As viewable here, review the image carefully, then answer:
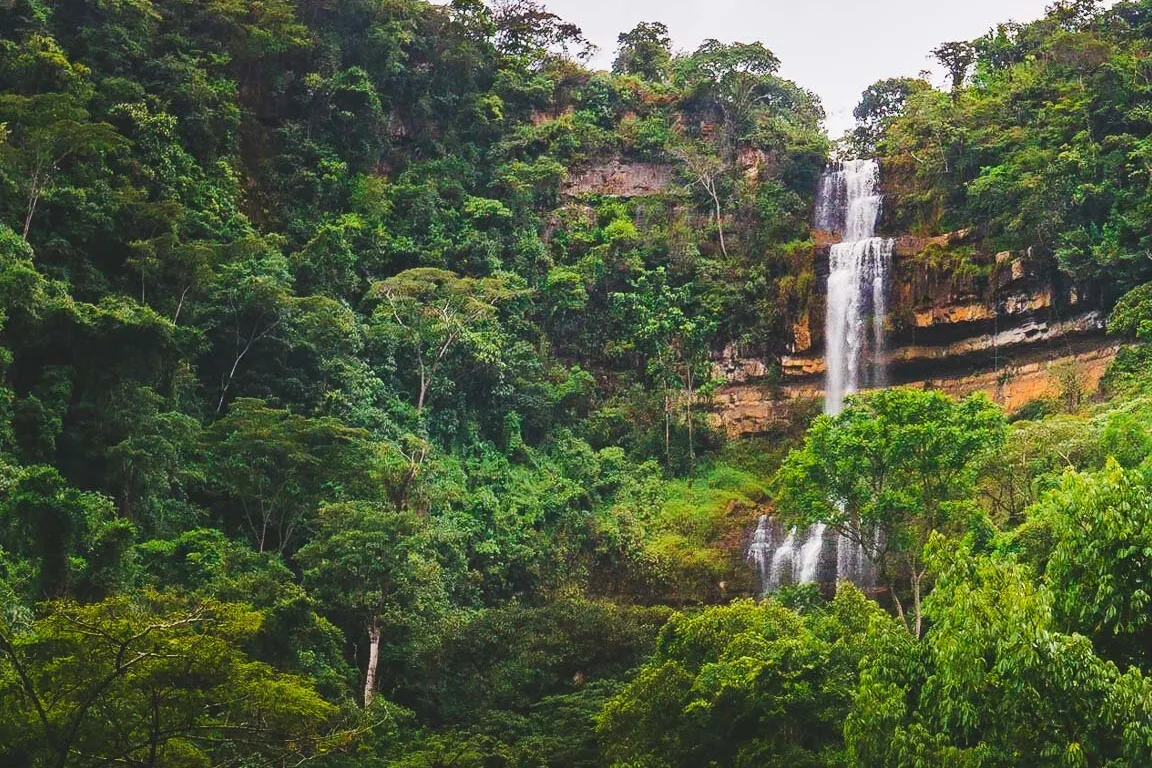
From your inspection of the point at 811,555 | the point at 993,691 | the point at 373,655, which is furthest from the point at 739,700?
the point at 811,555

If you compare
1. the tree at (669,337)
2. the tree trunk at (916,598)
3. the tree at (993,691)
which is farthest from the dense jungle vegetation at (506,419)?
the tree trunk at (916,598)

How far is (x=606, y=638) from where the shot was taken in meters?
22.6

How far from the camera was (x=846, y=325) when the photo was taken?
34594 millimetres

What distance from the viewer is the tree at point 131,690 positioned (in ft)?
38.1

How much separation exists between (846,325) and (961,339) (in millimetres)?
3383

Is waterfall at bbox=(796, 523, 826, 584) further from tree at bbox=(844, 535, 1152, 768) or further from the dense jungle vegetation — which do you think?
tree at bbox=(844, 535, 1152, 768)

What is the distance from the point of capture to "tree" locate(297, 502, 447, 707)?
21969mm

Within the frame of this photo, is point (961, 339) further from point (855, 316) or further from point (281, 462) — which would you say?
point (281, 462)

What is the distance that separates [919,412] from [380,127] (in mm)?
21902

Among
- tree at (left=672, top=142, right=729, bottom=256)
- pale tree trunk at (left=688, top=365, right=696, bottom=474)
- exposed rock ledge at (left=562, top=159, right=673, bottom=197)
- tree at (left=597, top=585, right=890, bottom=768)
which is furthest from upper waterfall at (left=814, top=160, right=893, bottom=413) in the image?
tree at (left=597, top=585, right=890, bottom=768)

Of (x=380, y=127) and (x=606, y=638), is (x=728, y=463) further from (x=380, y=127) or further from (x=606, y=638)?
(x=380, y=127)

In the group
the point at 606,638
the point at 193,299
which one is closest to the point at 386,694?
the point at 606,638

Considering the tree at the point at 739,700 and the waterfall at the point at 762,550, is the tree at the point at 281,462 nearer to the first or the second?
the tree at the point at 739,700

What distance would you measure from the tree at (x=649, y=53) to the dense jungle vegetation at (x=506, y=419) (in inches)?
7.8
